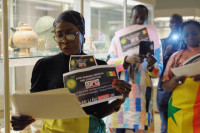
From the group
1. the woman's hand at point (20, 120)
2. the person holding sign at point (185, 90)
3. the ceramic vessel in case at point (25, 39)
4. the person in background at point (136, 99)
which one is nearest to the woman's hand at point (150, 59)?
the person in background at point (136, 99)

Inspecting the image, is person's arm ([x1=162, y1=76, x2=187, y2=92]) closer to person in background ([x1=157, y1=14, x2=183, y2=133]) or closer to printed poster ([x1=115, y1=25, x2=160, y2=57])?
printed poster ([x1=115, y1=25, x2=160, y2=57])

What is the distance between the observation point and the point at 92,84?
145 cm

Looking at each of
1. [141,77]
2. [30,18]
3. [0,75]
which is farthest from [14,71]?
[141,77]

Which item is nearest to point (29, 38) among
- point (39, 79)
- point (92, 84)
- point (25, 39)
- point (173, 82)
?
point (25, 39)

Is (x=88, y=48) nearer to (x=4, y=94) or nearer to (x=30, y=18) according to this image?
(x=30, y=18)

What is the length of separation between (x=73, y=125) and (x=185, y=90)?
1.13 meters

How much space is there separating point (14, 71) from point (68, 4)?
774 millimetres

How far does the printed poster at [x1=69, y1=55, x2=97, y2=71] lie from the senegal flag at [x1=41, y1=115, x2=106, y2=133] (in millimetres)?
244

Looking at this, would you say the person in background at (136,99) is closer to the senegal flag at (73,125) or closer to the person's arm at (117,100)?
the person's arm at (117,100)

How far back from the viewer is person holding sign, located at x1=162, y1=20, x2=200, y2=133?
2.19 meters

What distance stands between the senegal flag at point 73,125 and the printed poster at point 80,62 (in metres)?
0.24

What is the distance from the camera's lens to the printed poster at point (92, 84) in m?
1.41

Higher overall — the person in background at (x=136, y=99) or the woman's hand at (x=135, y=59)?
the woman's hand at (x=135, y=59)

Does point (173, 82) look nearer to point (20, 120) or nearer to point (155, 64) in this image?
point (155, 64)
